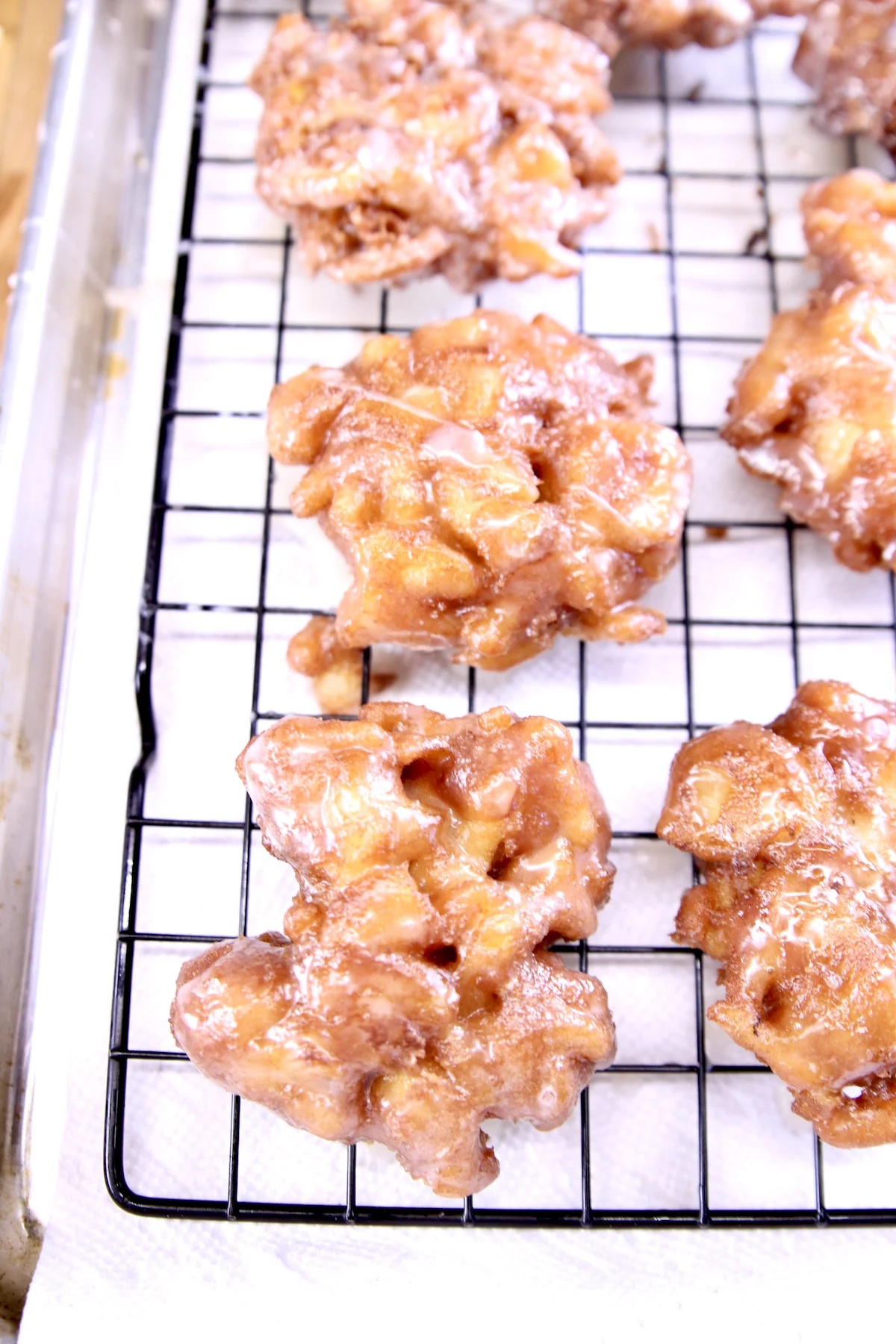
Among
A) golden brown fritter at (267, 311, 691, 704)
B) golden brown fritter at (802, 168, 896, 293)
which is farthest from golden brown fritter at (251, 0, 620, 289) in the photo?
golden brown fritter at (802, 168, 896, 293)

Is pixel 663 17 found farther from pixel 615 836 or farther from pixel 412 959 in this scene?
pixel 412 959

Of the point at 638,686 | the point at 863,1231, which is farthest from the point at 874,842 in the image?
the point at 863,1231

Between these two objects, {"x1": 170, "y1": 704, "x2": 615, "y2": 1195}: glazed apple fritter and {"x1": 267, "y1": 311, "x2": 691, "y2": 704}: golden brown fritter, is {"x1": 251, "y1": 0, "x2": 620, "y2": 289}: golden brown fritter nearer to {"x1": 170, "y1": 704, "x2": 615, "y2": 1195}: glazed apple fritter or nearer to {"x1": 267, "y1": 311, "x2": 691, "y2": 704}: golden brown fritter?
{"x1": 267, "y1": 311, "x2": 691, "y2": 704}: golden brown fritter

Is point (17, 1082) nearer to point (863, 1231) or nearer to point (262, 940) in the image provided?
point (262, 940)

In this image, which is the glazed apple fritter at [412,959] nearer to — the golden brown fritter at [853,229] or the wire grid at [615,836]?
the wire grid at [615,836]

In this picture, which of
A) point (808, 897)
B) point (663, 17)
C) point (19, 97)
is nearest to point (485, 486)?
point (808, 897)

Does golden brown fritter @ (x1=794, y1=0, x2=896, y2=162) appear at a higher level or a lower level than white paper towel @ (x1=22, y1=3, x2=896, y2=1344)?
higher
